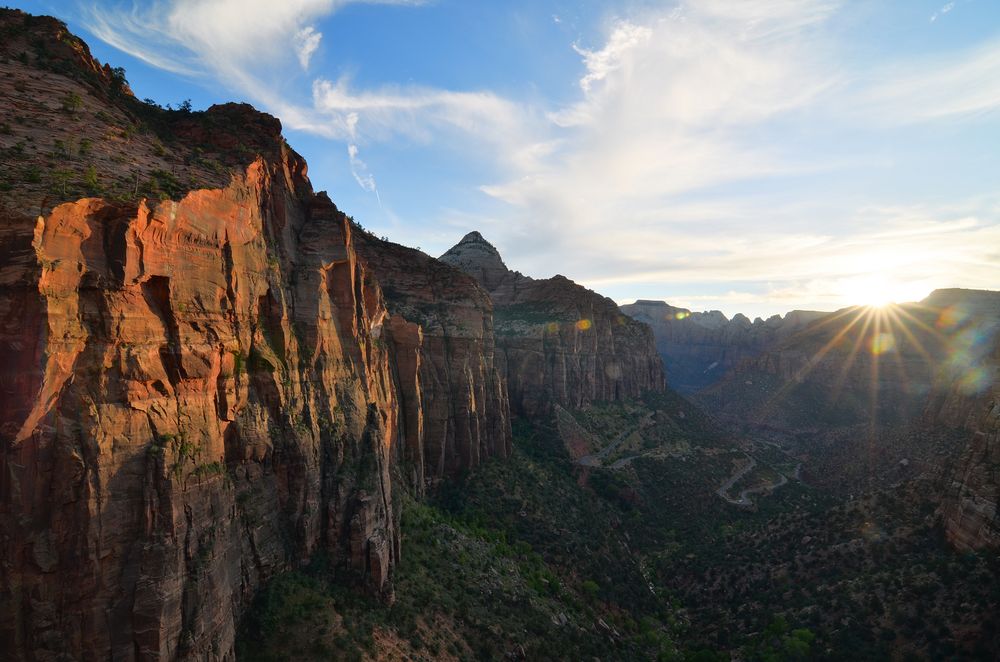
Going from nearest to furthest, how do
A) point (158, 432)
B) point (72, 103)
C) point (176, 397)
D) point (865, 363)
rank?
point (158, 432)
point (176, 397)
point (72, 103)
point (865, 363)

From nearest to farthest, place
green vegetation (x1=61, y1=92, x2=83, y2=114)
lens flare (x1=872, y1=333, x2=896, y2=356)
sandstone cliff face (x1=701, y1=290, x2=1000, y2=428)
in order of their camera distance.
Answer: green vegetation (x1=61, y1=92, x2=83, y2=114)
sandstone cliff face (x1=701, y1=290, x2=1000, y2=428)
lens flare (x1=872, y1=333, x2=896, y2=356)

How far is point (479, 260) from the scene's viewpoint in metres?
122

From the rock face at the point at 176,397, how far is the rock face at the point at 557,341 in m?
53.6

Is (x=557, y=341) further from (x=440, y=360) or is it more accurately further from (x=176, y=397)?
(x=176, y=397)

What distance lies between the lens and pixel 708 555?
2370 inches

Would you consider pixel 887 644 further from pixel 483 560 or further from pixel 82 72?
pixel 82 72

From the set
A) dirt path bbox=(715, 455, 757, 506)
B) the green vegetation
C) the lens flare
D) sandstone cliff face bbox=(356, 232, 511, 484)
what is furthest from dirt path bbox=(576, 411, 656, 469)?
the lens flare

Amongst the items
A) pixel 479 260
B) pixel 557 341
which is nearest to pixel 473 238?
pixel 479 260

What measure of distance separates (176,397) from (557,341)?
81.4 metres

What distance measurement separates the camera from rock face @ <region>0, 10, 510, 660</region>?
1708 centimetres

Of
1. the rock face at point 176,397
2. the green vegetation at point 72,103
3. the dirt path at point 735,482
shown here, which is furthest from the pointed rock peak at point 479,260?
the green vegetation at point 72,103

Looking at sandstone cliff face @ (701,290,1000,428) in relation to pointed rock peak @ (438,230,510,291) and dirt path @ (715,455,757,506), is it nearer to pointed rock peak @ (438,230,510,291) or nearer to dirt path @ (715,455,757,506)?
dirt path @ (715,455,757,506)

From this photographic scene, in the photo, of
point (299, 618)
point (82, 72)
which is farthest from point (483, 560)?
point (82, 72)

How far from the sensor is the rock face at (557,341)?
90625mm
